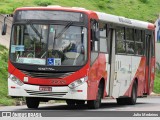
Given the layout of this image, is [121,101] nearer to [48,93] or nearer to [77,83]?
[77,83]

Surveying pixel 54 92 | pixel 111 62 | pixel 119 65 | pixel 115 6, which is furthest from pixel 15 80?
pixel 115 6

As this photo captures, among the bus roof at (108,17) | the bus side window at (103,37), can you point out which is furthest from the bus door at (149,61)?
the bus side window at (103,37)

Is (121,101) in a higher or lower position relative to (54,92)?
lower

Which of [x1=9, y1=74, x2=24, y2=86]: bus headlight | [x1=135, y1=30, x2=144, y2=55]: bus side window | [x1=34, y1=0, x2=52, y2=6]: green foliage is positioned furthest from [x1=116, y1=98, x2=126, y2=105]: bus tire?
[x1=34, y1=0, x2=52, y2=6]: green foliage

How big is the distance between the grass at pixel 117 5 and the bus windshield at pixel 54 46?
900 inches

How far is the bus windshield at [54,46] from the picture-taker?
24688mm

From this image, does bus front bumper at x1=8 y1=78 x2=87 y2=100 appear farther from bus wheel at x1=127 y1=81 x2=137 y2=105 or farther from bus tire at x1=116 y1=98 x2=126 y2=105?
bus tire at x1=116 y1=98 x2=126 y2=105

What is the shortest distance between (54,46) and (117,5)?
36769mm

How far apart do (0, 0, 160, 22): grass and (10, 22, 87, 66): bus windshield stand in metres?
22.9

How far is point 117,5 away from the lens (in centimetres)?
6112

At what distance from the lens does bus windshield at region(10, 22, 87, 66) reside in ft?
81.0

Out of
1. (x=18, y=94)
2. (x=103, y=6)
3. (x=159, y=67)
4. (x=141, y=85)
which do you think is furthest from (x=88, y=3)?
(x=18, y=94)

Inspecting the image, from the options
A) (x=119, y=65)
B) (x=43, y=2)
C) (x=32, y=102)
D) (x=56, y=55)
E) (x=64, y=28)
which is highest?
(x=43, y=2)

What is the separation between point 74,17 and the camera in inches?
986
